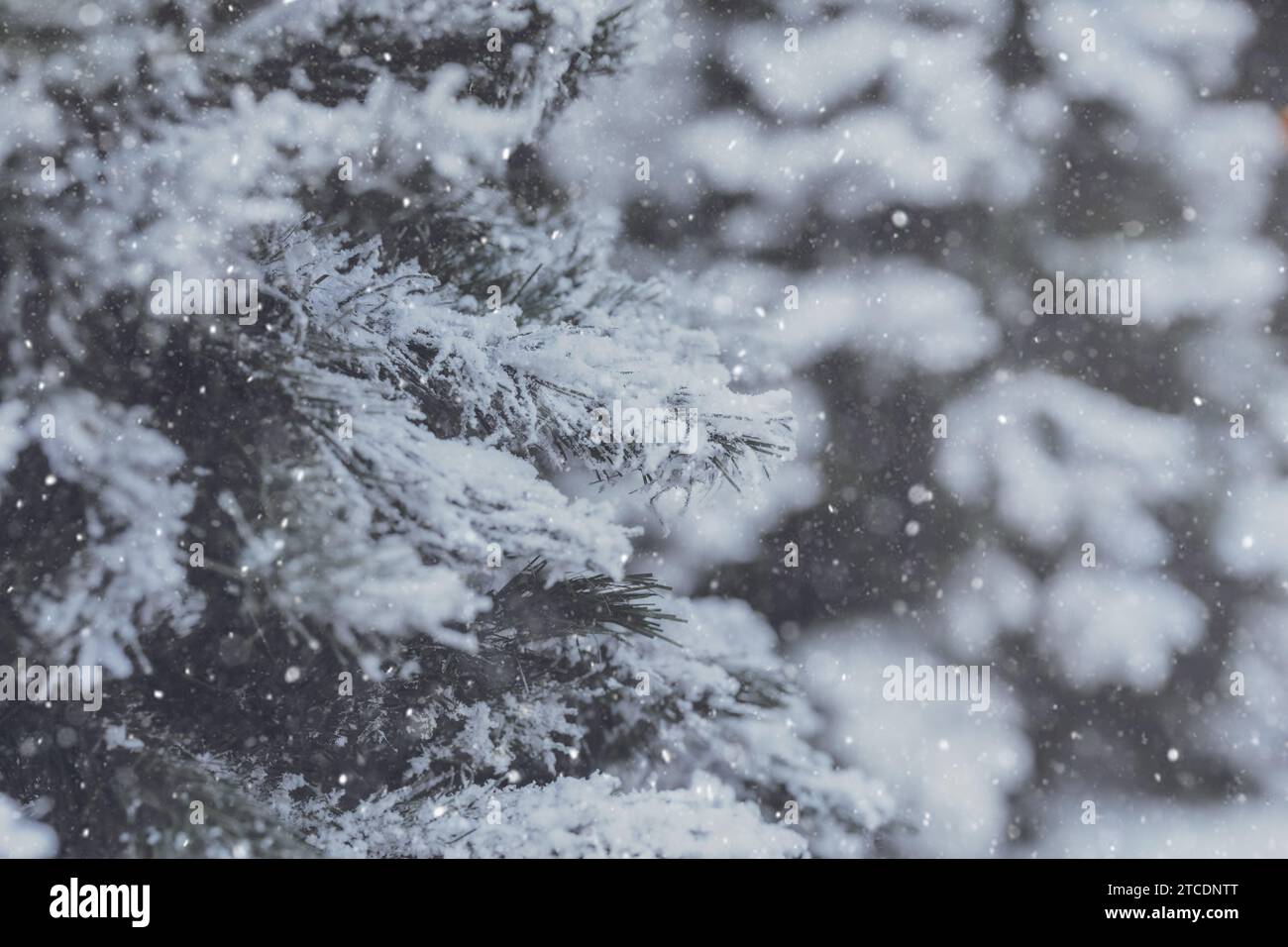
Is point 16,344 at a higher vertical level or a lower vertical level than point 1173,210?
lower

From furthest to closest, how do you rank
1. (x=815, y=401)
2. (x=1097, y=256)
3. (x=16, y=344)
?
(x=1097, y=256)
(x=815, y=401)
(x=16, y=344)

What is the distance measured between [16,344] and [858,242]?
2858 millimetres

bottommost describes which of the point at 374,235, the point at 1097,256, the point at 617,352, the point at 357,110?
the point at 617,352

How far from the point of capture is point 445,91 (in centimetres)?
181

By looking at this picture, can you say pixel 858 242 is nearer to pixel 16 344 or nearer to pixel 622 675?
pixel 622 675

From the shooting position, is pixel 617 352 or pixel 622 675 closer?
pixel 617 352

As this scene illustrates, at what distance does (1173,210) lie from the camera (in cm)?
377

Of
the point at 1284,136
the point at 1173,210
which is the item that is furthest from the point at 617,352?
the point at 1284,136

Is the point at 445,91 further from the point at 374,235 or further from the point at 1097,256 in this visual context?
the point at 1097,256

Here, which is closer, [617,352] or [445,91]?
[617,352]

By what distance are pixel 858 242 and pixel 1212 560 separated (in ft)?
6.27
